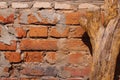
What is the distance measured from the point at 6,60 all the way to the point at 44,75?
0.82 ft

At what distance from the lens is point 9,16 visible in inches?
70.4

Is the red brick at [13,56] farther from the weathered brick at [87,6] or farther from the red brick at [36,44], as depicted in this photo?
the weathered brick at [87,6]

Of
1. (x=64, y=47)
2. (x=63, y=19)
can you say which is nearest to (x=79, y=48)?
(x=64, y=47)

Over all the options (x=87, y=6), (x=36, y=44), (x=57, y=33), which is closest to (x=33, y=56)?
(x=36, y=44)

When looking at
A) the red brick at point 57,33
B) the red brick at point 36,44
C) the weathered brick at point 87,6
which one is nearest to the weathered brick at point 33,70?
the red brick at point 36,44

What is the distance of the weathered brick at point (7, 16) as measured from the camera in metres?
1.79

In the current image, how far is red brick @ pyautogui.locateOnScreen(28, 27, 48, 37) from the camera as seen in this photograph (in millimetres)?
1793

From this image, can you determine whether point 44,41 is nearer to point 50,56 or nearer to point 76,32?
point 50,56

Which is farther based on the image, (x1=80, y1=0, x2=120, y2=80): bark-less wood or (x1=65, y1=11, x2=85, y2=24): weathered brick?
(x1=65, y1=11, x2=85, y2=24): weathered brick

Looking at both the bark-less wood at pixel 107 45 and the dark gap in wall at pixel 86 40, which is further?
the dark gap in wall at pixel 86 40

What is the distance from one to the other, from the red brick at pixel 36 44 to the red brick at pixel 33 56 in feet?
Answer: 0.10

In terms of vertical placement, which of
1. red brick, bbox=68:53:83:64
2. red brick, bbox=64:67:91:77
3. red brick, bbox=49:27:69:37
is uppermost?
red brick, bbox=49:27:69:37

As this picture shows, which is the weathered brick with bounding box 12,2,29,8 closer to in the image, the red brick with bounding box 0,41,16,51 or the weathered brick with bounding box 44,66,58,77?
the red brick with bounding box 0,41,16,51

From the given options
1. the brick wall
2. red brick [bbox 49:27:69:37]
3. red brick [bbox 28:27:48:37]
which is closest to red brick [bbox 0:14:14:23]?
the brick wall
